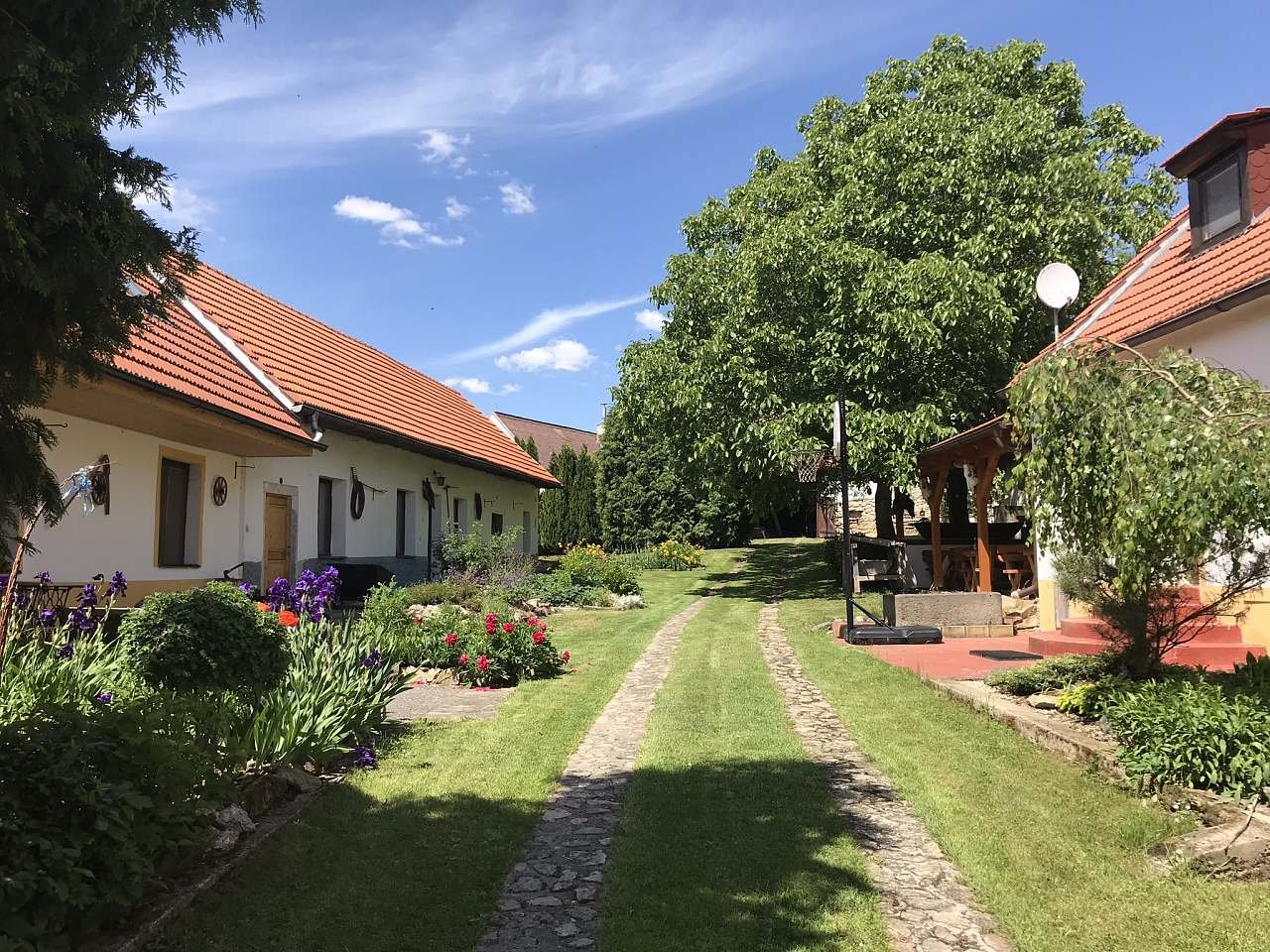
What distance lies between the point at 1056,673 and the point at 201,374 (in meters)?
10.4

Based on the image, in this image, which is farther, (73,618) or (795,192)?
(795,192)

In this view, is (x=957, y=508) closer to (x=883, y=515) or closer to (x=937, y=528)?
(x=883, y=515)

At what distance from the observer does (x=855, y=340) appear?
17375 mm

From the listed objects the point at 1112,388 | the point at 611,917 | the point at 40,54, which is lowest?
the point at 611,917

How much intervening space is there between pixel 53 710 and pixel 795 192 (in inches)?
710

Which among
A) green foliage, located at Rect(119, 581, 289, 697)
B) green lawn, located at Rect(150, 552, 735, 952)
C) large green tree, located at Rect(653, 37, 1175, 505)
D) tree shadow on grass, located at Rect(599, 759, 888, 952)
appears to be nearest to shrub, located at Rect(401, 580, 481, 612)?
large green tree, located at Rect(653, 37, 1175, 505)

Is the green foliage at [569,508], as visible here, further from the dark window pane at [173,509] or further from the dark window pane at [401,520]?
the dark window pane at [173,509]

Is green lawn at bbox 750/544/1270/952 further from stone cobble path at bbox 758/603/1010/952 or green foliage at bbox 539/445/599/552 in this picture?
green foliage at bbox 539/445/599/552

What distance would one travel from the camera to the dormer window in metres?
10.5

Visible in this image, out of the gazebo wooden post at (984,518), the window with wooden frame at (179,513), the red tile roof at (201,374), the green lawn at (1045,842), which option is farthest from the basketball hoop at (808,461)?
the window with wooden frame at (179,513)

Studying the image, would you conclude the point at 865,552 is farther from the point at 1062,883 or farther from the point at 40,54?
the point at 40,54

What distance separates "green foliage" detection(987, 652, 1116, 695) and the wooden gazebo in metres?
4.91

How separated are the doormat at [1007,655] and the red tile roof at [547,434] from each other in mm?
38272

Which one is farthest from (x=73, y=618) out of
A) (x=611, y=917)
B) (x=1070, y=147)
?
(x=1070, y=147)
